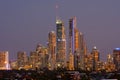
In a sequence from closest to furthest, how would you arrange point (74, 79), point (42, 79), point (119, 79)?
point (119, 79), point (74, 79), point (42, 79)

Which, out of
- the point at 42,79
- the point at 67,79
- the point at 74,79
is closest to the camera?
the point at 74,79

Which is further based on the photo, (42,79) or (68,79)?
(42,79)

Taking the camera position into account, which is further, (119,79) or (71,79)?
(71,79)

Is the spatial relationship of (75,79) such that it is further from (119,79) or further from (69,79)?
(119,79)

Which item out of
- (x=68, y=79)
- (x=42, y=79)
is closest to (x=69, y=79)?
(x=68, y=79)

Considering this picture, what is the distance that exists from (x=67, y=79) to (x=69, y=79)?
6.66 ft

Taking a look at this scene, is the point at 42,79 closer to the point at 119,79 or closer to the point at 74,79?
the point at 74,79

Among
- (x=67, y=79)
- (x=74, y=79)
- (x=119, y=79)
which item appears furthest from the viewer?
(x=67, y=79)

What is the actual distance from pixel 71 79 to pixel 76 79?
1.10 metres

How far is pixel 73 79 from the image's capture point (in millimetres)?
99125

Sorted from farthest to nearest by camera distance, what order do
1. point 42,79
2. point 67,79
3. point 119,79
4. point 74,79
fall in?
point 42,79
point 67,79
point 74,79
point 119,79

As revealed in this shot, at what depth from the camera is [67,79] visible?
10550cm

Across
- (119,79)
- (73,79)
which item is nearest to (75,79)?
(73,79)

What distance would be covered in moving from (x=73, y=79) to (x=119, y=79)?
54.8ft
